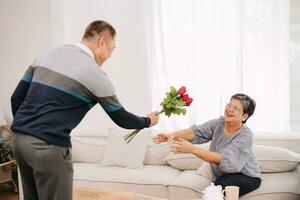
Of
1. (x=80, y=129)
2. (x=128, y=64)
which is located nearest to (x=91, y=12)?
(x=128, y=64)

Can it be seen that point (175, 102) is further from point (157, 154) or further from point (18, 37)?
point (18, 37)

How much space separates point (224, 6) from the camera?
3.66 meters

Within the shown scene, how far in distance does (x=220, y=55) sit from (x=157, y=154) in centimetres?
114

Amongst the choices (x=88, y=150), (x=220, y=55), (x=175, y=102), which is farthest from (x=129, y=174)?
(x=220, y=55)

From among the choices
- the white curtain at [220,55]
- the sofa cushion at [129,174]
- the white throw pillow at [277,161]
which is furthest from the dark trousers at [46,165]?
the white curtain at [220,55]

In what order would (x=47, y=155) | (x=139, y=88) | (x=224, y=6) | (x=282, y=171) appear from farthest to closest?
(x=139, y=88) → (x=224, y=6) → (x=282, y=171) → (x=47, y=155)

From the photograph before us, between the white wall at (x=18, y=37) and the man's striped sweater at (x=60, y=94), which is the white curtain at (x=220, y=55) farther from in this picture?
the man's striped sweater at (x=60, y=94)

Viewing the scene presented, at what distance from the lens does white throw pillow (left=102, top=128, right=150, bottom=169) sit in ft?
11.0

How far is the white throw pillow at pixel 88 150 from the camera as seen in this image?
364 cm

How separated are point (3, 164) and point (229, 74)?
2411 mm

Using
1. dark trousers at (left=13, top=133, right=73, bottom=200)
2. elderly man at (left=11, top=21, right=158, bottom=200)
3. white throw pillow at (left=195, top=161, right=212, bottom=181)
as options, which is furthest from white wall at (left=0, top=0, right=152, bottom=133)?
dark trousers at (left=13, top=133, right=73, bottom=200)

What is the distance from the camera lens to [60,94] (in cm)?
165

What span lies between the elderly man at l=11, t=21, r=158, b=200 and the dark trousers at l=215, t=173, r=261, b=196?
1100mm

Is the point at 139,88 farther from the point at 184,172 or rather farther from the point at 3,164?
the point at 3,164
